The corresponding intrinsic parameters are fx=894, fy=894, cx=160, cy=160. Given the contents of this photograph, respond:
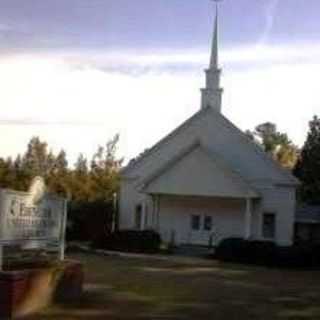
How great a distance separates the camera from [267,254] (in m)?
37.5

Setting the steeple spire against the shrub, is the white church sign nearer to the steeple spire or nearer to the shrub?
the shrub

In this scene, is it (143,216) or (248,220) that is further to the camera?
(143,216)

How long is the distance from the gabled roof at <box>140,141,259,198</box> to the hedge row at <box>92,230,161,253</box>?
9.33ft

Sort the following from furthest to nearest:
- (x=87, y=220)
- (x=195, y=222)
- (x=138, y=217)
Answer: (x=87, y=220) < (x=138, y=217) < (x=195, y=222)

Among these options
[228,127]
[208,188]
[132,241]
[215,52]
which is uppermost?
[215,52]

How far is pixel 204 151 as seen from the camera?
143 ft

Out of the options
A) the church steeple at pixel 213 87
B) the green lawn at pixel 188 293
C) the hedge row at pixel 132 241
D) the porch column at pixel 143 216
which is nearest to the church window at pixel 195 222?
the porch column at pixel 143 216

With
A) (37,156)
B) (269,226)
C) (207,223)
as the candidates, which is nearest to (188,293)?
(269,226)

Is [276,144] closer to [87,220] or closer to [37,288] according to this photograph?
[87,220]

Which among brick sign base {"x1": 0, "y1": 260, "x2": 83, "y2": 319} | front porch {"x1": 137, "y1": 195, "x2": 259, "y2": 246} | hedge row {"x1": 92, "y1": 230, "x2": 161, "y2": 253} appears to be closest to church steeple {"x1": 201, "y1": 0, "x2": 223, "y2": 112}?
front porch {"x1": 137, "y1": 195, "x2": 259, "y2": 246}

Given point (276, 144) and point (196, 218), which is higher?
point (276, 144)

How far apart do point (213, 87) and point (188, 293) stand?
27338 millimetres

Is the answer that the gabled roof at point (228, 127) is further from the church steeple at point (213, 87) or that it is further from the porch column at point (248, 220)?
the porch column at point (248, 220)

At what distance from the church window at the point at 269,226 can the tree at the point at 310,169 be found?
Answer: 27.3 metres
